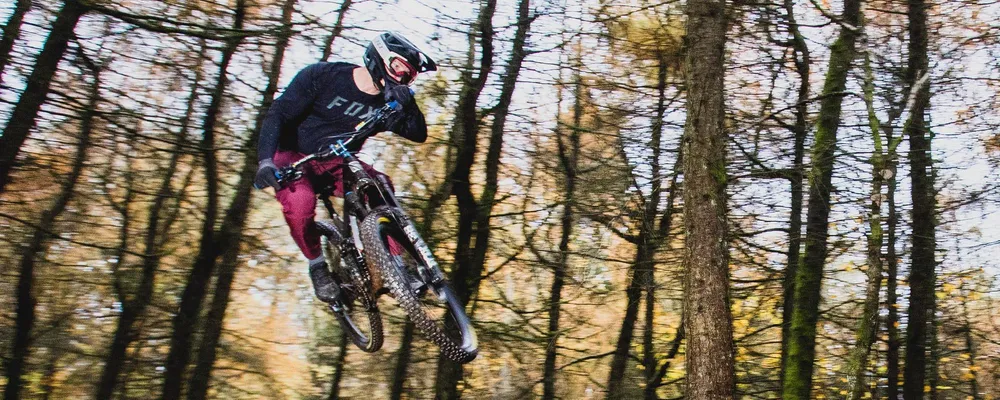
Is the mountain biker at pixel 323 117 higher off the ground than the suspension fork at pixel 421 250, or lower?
higher

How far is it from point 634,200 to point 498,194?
150cm

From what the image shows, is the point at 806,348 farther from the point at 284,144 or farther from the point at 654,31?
the point at 284,144

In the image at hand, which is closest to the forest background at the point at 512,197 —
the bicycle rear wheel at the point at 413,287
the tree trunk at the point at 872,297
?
the tree trunk at the point at 872,297

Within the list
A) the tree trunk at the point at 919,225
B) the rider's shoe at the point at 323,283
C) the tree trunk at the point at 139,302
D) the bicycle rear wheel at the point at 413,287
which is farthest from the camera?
the tree trunk at the point at 919,225

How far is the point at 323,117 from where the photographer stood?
432 cm

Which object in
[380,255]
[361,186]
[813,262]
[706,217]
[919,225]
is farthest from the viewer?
[919,225]

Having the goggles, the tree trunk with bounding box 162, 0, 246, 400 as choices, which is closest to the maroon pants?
the goggles

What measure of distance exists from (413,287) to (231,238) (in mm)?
3347

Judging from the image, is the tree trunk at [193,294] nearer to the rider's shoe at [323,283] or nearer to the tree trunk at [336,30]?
the tree trunk at [336,30]

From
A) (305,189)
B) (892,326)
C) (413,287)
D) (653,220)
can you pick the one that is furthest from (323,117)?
(892,326)

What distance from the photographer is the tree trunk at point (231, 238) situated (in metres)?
6.53

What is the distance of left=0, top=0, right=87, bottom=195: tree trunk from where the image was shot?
18.6 ft

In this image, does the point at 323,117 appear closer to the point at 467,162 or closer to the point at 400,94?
the point at 400,94

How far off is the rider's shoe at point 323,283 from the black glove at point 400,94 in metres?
1.03
